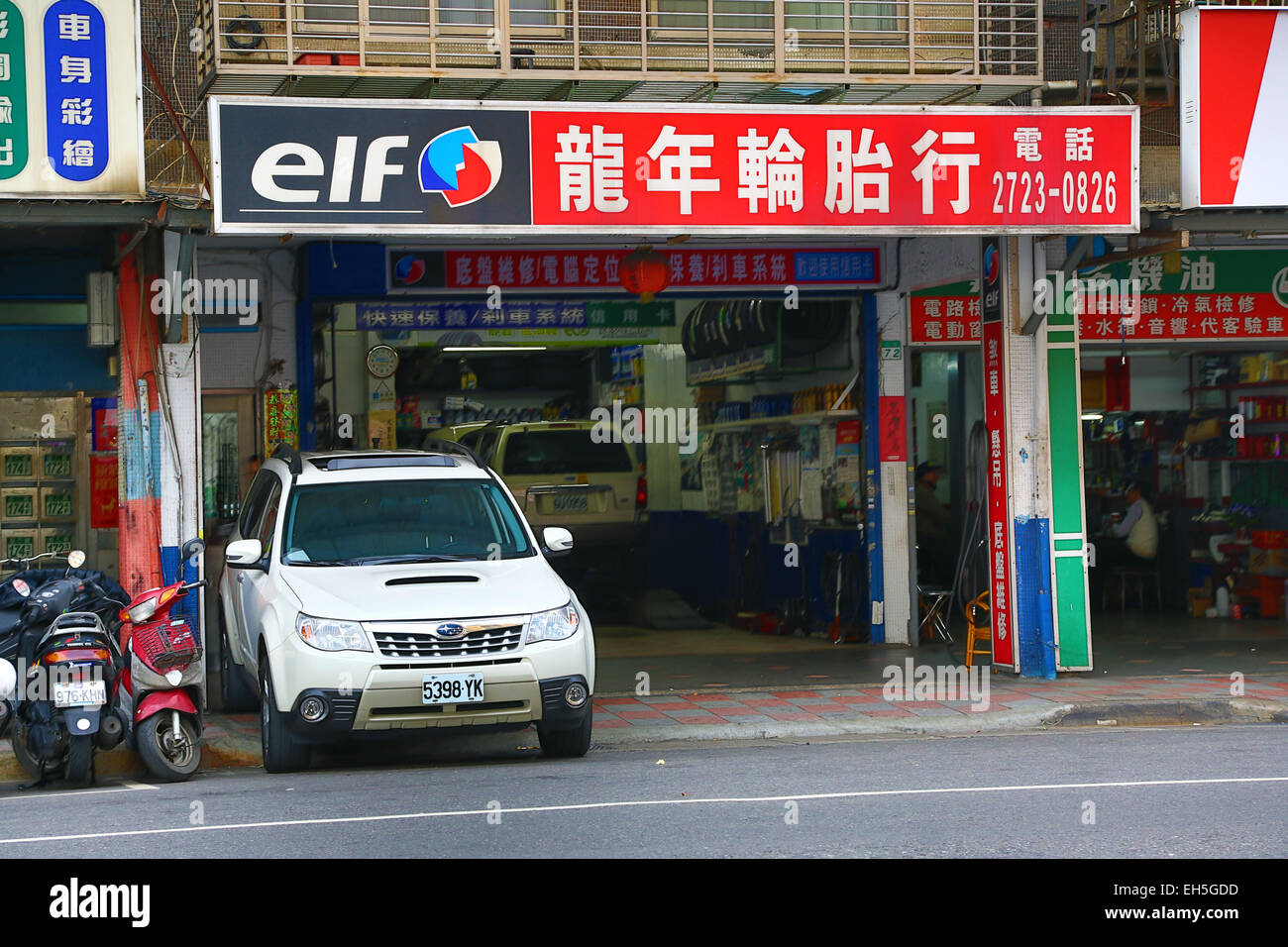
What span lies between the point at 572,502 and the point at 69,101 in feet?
26.0

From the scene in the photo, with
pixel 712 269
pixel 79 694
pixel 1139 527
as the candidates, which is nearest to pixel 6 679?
pixel 79 694

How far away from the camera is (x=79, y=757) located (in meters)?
9.18

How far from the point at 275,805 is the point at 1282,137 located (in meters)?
9.29

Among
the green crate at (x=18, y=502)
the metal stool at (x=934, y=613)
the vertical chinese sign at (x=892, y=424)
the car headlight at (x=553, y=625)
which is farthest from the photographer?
the metal stool at (x=934, y=613)

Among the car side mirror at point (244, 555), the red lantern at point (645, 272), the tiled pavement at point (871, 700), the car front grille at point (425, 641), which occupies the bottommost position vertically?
the tiled pavement at point (871, 700)

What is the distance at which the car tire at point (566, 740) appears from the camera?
9.66m

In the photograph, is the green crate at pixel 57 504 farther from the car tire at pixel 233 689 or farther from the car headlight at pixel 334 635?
the car headlight at pixel 334 635

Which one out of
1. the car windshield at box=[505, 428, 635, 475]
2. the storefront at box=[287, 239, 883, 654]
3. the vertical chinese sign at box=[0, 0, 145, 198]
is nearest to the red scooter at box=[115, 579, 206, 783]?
the vertical chinese sign at box=[0, 0, 145, 198]

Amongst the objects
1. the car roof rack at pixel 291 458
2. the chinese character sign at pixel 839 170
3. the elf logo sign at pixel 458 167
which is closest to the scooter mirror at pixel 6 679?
the car roof rack at pixel 291 458

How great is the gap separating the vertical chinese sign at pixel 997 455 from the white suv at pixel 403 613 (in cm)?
427

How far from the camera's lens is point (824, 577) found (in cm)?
1603

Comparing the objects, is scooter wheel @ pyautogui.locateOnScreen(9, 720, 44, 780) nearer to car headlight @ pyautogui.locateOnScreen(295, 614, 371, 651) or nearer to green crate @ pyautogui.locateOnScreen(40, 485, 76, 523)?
car headlight @ pyautogui.locateOnScreen(295, 614, 371, 651)

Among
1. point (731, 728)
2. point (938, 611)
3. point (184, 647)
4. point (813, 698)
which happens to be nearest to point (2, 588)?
point (184, 647)

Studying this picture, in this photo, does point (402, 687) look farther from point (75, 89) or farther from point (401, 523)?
point (75, 89)
